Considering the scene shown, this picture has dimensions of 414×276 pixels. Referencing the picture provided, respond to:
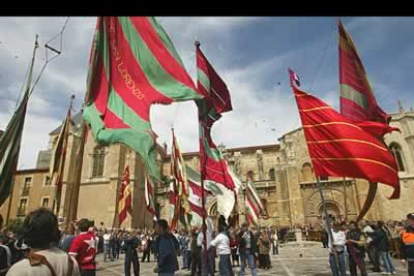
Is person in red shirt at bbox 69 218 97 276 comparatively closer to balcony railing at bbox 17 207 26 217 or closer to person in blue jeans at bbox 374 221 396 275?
person in blue jeans at bbox 374 221 396 275

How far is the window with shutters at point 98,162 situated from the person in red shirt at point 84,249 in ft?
105

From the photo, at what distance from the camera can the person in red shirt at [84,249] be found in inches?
185

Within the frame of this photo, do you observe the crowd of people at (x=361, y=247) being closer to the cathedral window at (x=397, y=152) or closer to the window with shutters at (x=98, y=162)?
the cathedral window at (x=397, y=152)

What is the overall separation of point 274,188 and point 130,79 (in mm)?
30998

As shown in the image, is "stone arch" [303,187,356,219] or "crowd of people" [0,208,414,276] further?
"stone arch" [303,187,356,219]

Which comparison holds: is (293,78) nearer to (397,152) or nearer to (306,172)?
(306,172)

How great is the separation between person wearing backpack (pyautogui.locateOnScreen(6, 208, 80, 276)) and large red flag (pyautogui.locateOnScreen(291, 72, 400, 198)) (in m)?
5.68

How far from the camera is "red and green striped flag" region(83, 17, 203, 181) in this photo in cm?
487

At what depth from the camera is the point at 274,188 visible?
33.8m

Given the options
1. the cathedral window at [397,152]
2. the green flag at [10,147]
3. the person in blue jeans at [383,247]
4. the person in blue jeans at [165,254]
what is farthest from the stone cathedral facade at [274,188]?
the person in blue jeans at [165,254]

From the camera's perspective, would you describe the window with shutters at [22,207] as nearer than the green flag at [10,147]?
No

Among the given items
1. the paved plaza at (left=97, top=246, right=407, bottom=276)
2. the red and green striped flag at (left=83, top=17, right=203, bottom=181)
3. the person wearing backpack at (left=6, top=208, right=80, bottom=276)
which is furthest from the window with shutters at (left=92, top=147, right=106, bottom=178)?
the person wearing backpack at (left=6, top=208, right=80, bottom=276)
